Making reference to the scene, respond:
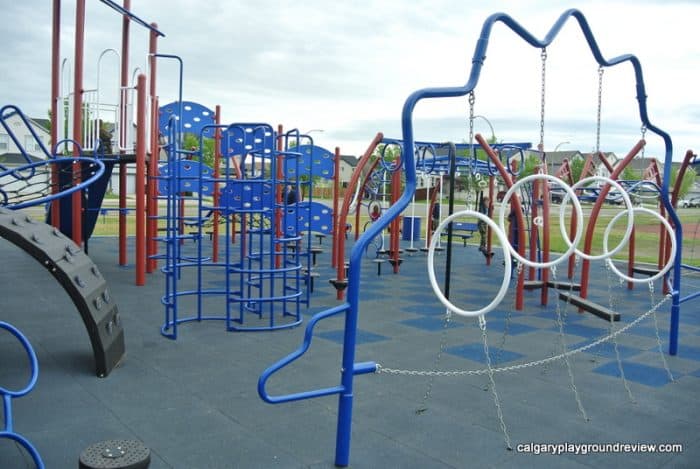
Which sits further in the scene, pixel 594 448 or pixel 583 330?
pixel 583 330

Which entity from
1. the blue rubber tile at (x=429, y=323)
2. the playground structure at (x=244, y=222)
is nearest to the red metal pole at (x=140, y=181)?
the playground structure at (x=244, y=222)

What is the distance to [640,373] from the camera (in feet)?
18.0

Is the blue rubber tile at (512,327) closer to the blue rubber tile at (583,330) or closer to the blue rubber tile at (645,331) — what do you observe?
the blue rubber tile at (583,330)

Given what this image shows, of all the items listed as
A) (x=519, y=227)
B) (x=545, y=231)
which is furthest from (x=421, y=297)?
(x=545, y=231)

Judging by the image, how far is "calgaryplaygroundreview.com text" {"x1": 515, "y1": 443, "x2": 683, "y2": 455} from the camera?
3764 millimetres

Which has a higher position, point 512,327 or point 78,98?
point 78,98

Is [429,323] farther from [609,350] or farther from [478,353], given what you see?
[609,350]

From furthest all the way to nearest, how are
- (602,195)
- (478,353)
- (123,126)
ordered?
(123,126) → (602,195) → (478,353)

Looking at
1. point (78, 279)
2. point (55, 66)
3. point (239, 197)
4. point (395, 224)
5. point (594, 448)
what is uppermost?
point (55, 66)

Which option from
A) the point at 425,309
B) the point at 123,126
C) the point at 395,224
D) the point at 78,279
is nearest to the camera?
the point at 78,279

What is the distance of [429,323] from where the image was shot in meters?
7.34

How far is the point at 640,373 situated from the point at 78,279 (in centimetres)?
488

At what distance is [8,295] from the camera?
8.10 m

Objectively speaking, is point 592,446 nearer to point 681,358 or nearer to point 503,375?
point 503,375
